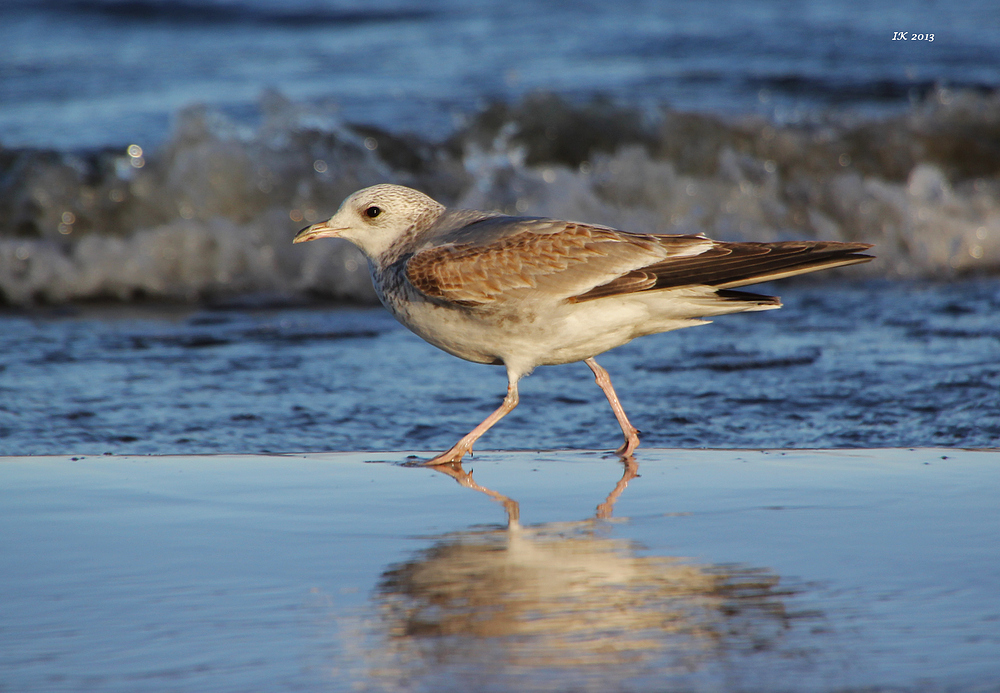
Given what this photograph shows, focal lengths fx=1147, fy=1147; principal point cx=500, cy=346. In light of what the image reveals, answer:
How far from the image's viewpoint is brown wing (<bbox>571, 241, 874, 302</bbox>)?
14.0 feet

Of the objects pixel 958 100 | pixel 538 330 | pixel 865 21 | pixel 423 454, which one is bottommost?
pixel 423 454

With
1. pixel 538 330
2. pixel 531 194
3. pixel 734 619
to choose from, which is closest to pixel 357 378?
pixel 538 330

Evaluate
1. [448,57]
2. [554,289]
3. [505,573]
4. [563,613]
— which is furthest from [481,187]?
[563,613]

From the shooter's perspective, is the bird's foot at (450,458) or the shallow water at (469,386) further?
the shallow water at (469,386)

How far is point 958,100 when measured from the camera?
13.7 meters

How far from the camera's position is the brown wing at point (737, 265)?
4.25 metres

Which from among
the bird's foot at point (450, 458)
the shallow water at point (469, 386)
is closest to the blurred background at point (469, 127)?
the shallow water at point (469, 386)

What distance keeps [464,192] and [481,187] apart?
7.1 inches

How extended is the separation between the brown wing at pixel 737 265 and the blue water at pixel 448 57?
8.62 m

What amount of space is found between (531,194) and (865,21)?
974cm

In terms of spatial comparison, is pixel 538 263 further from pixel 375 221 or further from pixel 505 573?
pixel 505 573

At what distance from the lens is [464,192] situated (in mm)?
11469

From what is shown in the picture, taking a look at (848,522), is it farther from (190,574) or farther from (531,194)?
(531,194)

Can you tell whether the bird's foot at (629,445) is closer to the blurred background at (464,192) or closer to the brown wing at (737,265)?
the blurred background at (464,192)
